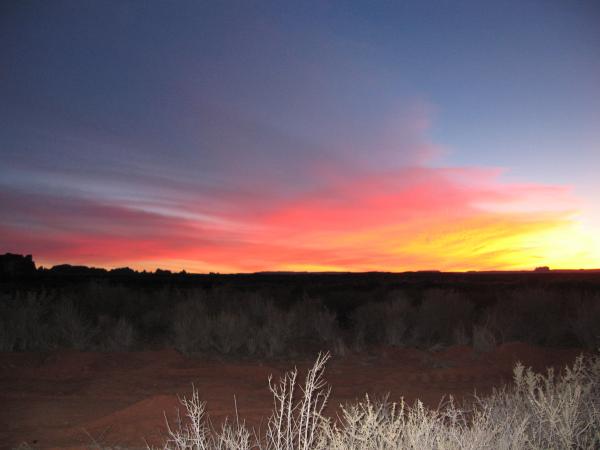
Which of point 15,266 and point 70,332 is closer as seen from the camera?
point 70,332

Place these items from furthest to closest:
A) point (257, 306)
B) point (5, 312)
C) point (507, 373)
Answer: point (257, 306), point (5, 312), point (507, 373)

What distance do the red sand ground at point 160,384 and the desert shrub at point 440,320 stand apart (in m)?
2.16

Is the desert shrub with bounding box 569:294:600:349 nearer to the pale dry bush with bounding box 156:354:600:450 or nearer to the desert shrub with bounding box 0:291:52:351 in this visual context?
the pale dry bush with bounding box 156:354:600:450

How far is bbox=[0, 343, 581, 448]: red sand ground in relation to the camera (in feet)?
21.8

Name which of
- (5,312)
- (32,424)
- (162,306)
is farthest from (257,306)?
(32,424)

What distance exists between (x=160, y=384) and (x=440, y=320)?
31.5 ft

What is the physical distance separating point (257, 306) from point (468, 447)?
13.0 meters

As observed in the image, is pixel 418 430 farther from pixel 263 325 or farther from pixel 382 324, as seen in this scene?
pixel 382 324

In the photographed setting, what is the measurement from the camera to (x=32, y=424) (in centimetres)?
682

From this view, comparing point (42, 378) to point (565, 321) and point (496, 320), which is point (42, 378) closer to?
point (496, 320)

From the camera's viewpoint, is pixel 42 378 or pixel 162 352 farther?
pixel 162 352

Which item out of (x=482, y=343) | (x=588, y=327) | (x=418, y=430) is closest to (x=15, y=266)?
(x=482, y=343)

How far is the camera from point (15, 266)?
50469 mm

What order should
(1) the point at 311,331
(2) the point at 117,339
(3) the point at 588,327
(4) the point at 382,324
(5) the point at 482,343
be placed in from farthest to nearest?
(4) the point at 382,324
(1) the point at 311,331
(3) the point at 588,327
(2) the point at 117,339
(5) the point at 482,343
